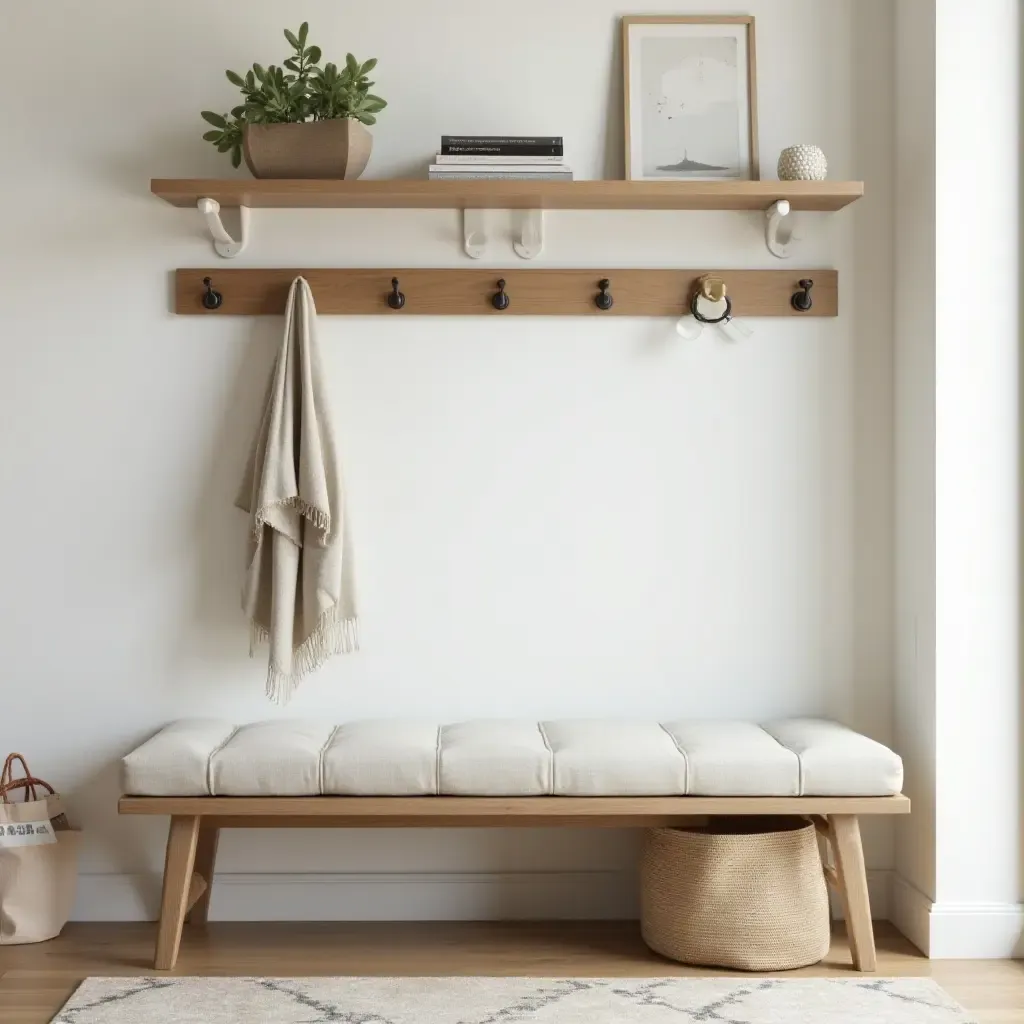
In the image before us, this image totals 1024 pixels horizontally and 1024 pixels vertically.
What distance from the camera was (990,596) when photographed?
2574mm

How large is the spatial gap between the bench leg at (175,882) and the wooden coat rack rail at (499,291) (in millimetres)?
1145

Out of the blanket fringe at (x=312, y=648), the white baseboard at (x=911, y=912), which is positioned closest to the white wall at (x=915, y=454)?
the white baseboard at (x=911, y=912)

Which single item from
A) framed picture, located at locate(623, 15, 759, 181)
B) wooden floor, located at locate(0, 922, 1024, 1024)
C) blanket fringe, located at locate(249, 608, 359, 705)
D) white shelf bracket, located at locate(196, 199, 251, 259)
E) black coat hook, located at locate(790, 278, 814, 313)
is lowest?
wooden floor, located at locate(0, 922, 1024, 1024)

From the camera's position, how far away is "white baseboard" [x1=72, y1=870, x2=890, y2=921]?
9.15ft

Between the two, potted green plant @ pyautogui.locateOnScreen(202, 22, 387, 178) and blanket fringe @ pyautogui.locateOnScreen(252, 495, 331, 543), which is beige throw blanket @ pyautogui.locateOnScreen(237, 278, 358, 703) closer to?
blanket fringe @ pyautogui.locateOnScreen(252, 495, 331, 543)

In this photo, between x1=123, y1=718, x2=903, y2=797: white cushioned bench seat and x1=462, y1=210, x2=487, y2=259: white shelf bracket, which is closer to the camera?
x1=123, y1=718, x2=903, y2=797: white cushioned bench seat

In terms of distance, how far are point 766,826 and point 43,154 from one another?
2237mm

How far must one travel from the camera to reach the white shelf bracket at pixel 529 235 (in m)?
2.78

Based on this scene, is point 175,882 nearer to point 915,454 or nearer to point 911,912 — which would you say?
point 911,912

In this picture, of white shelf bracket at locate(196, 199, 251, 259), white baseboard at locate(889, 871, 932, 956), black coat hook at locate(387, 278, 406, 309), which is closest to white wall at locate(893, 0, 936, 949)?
white baseboard at locate(889, 871, 932, 956)

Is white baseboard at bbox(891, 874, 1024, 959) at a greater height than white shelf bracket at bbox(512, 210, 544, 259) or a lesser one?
lesser

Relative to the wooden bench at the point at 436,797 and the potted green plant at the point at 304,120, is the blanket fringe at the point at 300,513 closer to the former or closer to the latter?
the wooden bench at the point at 436,797

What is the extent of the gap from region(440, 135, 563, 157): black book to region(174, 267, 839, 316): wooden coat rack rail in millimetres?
270

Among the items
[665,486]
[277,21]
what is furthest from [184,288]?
[665,486]
